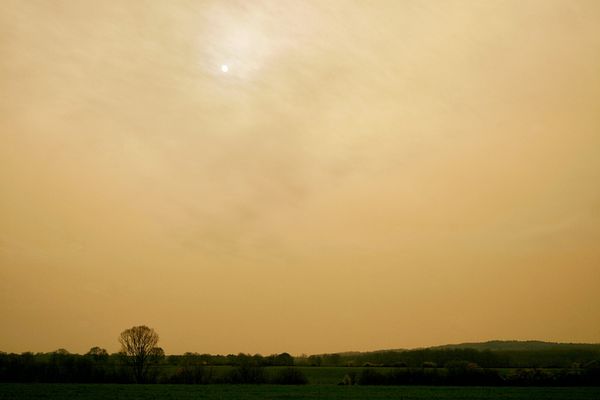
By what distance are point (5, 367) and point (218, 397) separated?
148 feet

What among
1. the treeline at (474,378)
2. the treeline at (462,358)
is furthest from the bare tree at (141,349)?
the treeline at (462,358)

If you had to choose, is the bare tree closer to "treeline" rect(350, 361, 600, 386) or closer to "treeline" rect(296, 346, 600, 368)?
"treeline" rect(350, 361, 600, 386)

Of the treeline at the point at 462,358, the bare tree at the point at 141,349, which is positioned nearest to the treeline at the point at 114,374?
the bare tree at the point at 141,349

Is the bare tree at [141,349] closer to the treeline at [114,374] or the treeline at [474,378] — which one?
the treeline at [114,374]

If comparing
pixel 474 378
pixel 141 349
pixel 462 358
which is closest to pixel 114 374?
pixel 141 349

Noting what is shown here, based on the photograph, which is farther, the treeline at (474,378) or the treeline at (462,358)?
the treeline at (462,358)

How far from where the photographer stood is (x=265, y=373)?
81438mm

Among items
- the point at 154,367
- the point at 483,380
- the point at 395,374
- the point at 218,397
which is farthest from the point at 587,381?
the point at 154,367

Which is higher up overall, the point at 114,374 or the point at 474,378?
the point at 114,374

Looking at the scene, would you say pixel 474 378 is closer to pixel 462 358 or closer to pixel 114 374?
pixel 114 374

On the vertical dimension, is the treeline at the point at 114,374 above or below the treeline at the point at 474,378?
above

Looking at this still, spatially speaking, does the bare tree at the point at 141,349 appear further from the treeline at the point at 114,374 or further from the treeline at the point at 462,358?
the treeline at the point at 462,358

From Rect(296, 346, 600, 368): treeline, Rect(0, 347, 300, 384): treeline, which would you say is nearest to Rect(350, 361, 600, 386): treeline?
Rect(0, 347, 300, 384): treeline

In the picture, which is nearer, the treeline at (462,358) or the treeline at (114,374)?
the treeline at (114,374)
